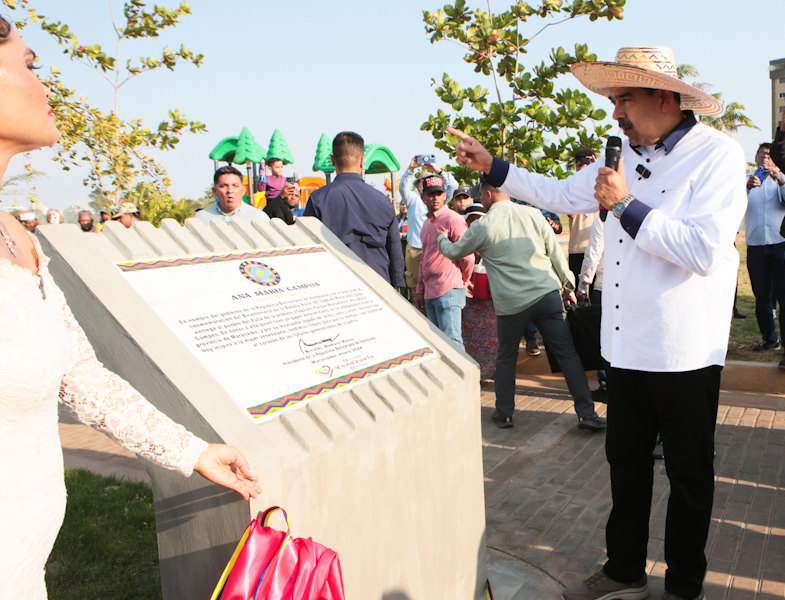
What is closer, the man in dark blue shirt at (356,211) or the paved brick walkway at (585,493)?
the paved brick walkway at (585,493)

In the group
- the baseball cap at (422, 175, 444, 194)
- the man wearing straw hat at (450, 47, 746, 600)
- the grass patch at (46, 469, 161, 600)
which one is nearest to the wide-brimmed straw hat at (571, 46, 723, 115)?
the man wearing straw hat at (450, 47, 746, 600)

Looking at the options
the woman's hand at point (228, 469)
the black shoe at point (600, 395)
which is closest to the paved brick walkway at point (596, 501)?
the black shoe at point (600, 395)

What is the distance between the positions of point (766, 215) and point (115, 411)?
7.18m

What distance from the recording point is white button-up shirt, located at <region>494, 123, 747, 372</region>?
2.39 metres

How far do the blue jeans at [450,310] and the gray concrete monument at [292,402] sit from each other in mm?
3470

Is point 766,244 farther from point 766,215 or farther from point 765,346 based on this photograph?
point 765,346

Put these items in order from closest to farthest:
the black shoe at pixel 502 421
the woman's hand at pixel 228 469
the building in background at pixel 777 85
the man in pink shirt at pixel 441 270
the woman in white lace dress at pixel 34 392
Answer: the woman in white lace dress at pixel 34 392, the woman's hand at pixel 228 469, the black shoe at pixel 502 421, the man in pink shirt at pixel 441 270, the building in background at pixel 777 85

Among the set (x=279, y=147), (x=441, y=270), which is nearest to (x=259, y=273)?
(x=441, y=270)

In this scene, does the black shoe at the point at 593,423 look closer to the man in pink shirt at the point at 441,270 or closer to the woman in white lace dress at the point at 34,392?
the man in pink shirt at the point at 441,270

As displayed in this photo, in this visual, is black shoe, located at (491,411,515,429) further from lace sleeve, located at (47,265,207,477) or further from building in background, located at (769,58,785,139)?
building in background, located at (769,58,785,139)

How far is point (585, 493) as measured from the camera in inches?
157

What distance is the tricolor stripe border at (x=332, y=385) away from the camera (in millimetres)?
1958

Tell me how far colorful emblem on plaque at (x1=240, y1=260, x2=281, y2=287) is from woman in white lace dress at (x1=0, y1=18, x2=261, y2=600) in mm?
906

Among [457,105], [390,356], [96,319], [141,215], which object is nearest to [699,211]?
[390,356]
